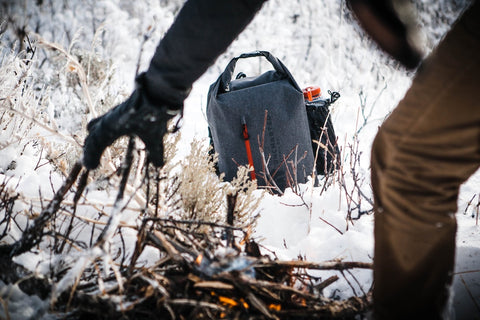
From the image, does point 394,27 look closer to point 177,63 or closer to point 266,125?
point 177,63

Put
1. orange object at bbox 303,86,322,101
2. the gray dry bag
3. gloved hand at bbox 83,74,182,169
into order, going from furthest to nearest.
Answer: orange object at bbox 303,86,322,101
the gray dry bag
gloved hand at bbox 83,74,182,169

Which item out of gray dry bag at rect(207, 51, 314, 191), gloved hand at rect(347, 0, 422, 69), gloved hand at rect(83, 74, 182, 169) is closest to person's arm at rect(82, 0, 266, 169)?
gloved hand at rect(83, 74, 182, 169)

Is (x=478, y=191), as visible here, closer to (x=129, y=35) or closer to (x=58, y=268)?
(x=58, y=268)

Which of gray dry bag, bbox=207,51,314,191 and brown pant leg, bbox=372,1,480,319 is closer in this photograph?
brown pant leg, bbox=372,1,480,319

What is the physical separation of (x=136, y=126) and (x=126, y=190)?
326mm

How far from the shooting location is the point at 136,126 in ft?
2.56

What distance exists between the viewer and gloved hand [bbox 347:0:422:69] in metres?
0.59

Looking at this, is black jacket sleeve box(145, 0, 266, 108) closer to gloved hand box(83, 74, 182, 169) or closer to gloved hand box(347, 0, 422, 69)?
gloved hand box(83, 74, 182, 169)

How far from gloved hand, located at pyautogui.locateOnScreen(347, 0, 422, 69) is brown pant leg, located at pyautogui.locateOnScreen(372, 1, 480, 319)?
0.04m

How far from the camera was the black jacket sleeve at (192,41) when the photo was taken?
→ 75cm

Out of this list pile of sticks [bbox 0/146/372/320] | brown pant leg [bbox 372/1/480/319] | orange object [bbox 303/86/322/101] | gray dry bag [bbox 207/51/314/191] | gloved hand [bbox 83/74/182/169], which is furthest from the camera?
orange object [bbox 303/86/322/101]

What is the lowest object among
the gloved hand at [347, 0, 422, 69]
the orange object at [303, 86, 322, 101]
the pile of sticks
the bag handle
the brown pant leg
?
the pile of sticks

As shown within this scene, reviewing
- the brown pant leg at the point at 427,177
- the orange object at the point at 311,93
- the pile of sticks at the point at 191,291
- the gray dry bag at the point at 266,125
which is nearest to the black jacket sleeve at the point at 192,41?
the pile of sticks at the point at 191,291

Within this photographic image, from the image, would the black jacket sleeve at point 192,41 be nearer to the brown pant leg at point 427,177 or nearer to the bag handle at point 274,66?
the brown pant leg at point 427,177
